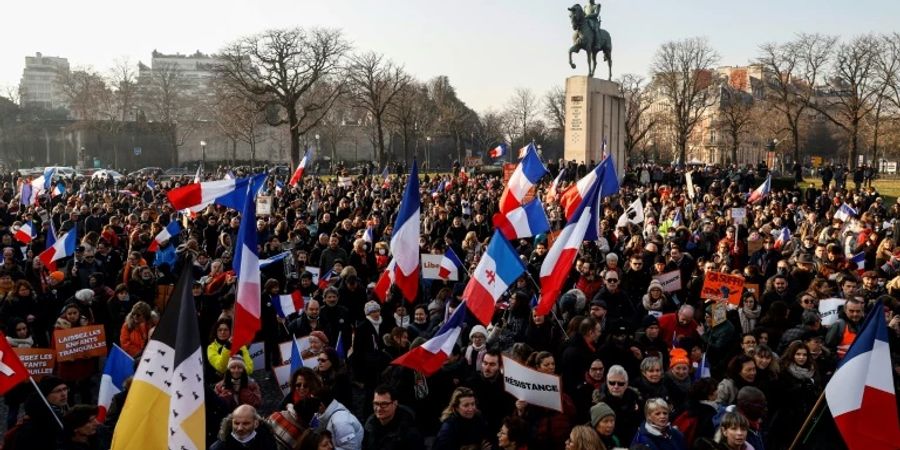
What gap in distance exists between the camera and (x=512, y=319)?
878cm

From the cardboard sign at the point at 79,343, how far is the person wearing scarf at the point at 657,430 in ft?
18.9

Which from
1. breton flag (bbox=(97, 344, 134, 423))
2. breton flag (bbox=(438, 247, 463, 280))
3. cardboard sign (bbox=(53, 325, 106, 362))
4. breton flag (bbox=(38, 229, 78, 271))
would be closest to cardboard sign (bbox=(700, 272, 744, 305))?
breton flag (bbox=(438, 247, 463, 280))

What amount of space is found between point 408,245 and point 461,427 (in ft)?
13.4

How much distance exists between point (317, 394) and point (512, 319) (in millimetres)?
3159

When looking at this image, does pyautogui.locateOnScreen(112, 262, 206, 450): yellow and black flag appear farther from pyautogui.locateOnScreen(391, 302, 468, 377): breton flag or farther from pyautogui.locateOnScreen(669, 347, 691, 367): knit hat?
pyautogui.locateOnScreen(669, 347, 691, 367): knit hat

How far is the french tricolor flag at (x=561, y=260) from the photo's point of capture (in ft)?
26.4

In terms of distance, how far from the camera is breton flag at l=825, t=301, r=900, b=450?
5.48m

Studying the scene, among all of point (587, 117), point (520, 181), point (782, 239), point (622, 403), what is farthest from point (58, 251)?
point (587, 117)

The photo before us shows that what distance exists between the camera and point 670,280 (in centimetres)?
1112

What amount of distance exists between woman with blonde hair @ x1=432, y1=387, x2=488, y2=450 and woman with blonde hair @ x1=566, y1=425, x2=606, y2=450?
2.93 ft

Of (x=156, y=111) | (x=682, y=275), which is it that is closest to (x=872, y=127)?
(x=682, y=275)

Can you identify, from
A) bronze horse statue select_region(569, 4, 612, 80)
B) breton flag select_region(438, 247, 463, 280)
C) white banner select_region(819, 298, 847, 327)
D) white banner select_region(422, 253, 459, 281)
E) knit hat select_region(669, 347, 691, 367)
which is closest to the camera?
knit hat select_region(669, 347, 691, 367)

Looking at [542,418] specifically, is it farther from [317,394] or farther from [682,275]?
[682,275]

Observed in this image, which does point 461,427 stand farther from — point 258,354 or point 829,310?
point 829,310
